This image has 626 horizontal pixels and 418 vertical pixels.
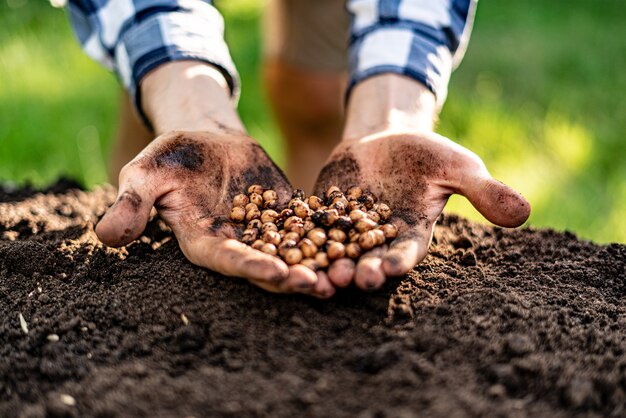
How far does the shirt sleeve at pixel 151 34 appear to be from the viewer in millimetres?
2189

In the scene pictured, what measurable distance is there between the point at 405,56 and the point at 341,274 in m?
0.95

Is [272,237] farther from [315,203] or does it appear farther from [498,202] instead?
[498,202]

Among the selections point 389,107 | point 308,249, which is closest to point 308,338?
point 308,249

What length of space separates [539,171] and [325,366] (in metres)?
2.35

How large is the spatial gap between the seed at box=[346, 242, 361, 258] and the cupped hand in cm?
3

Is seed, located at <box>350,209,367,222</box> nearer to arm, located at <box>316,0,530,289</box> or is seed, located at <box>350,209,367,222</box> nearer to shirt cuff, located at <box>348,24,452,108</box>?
arm, located at <box>316,0,530,289</box>

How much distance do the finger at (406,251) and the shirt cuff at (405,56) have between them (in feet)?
2.16

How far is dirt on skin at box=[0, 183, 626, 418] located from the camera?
4.23ft

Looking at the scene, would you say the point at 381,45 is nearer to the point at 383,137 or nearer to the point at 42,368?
the point at 383,137

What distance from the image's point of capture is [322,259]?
162 cm

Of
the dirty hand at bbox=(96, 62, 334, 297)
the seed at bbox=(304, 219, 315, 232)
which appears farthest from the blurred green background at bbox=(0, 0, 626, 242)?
the seed at bbox=(304, 219, 315, 232)

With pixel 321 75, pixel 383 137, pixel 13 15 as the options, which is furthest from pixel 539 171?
pixel 13 15

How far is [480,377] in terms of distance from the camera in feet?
4.42

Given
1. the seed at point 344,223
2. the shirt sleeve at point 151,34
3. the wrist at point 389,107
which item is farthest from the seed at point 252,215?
the shirt sleeve at point 151,34
